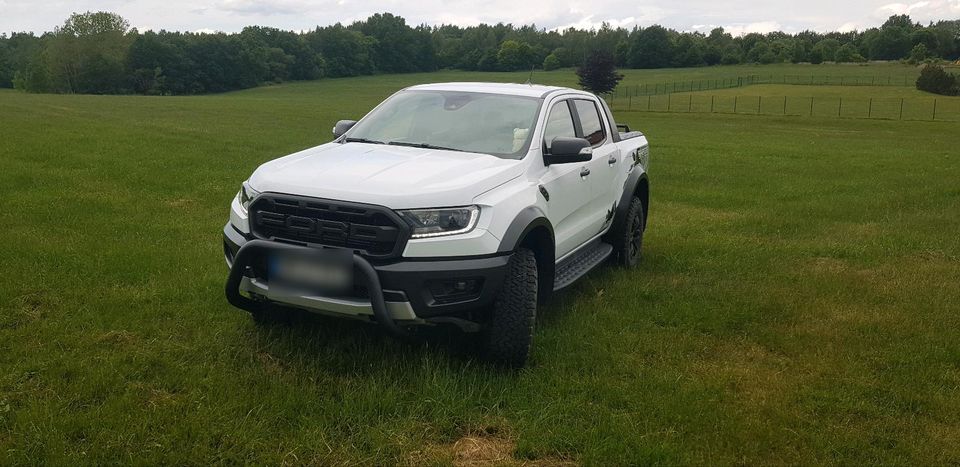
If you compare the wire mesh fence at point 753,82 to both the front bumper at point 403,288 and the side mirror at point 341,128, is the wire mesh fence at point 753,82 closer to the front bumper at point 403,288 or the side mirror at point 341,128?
the side mirror at point 341,128

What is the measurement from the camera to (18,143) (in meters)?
14.7

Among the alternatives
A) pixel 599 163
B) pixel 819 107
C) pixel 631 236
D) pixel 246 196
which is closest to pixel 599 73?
pixel 819 107

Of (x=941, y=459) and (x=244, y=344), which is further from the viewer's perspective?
(x=244, y=344)

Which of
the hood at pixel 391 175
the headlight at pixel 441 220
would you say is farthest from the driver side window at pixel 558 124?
the headlight at pixel 441 220

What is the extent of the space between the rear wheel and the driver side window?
1289 mm

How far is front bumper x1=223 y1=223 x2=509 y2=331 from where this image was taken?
4.02 meters

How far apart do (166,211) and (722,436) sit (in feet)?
24.5

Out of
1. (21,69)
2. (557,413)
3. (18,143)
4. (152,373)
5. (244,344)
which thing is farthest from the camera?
(21,69)

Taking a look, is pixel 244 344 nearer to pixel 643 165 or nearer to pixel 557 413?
pixel 557 413

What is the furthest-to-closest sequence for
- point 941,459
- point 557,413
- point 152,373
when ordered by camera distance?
point 152,373 → point 557,413 → point 941,459

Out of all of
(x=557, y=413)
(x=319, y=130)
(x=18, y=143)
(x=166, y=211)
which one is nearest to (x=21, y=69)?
(x=319, y=130)

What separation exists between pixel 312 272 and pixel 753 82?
90482 mm

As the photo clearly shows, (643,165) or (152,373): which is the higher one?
(643,165)

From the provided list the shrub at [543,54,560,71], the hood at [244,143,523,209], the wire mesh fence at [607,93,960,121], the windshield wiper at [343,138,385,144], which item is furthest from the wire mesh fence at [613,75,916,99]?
the hood at [244,143,523,209]
